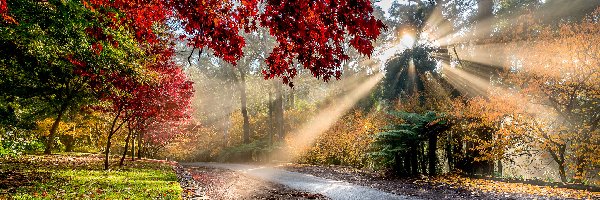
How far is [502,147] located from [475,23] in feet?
31.1

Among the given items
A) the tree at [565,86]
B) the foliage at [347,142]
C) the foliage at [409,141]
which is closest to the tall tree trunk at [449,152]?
the foliage at [409,141]

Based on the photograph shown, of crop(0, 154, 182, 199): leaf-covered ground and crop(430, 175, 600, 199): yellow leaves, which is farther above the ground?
crop(0, 154, 182, 199): leaf-covered ground

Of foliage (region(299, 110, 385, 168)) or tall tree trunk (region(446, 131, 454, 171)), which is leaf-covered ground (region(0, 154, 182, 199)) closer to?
foliage (region(299, 110, 385, 168))

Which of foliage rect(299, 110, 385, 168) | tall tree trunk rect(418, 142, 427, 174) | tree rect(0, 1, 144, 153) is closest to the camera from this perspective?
tree rect(0, 1, 144, 153)

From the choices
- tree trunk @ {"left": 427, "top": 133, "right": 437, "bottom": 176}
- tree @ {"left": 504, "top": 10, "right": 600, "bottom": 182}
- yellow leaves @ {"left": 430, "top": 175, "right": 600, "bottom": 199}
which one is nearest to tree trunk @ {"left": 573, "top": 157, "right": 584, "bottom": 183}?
tree @ {"left": 504, "top": 10, "right": 600, "bottom": 182}

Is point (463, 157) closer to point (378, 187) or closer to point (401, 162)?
point (401, 162)

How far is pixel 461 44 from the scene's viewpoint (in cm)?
2344

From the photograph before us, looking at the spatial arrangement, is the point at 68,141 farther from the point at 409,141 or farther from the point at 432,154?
the point at 432,154

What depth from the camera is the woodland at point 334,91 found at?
539cm

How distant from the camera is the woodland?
17.7ft

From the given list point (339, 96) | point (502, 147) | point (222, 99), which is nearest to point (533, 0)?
point (502, 147)

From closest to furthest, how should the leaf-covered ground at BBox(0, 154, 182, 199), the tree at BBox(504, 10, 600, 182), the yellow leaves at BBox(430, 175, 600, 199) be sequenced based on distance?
the leaf-covered ground at BBox(0, 154, 182, 199) → the yellow leaves at BBox(430, 175, 600, 199) → the tree at BBox(504, 10, 600, 182)

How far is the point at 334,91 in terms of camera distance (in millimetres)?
31438

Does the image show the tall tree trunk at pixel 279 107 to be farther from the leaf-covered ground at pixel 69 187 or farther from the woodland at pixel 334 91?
the leaf-covered ground at pixel 69 187
